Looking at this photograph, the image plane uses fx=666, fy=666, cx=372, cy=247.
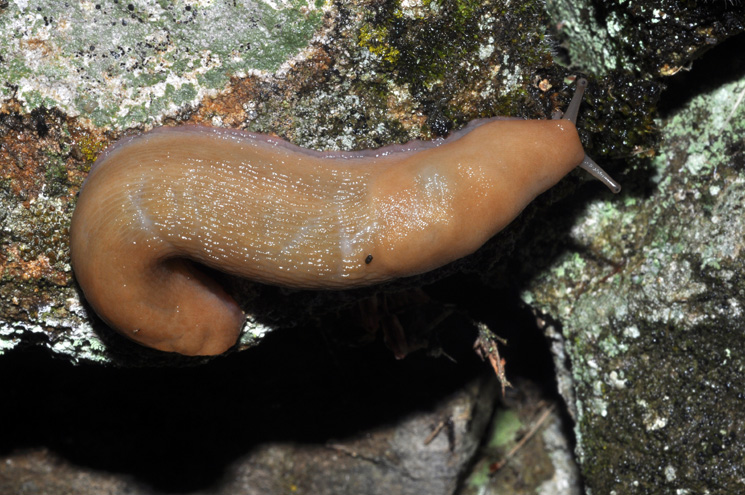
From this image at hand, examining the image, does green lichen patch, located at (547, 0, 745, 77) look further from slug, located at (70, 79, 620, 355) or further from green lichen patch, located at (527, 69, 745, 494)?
green lichen patch, located at (527, 69, 745, 494)

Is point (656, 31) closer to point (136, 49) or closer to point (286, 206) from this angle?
point (286, 206)

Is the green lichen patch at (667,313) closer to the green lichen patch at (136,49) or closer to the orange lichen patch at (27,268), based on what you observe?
the green lichen patch at (136,49)

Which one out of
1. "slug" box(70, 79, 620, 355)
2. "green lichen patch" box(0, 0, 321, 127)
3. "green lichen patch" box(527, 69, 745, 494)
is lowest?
"green lichen patch" box(527, 69, 745, 494)

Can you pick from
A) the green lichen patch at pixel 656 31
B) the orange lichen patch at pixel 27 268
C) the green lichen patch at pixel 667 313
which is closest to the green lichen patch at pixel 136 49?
the orange lichen patch at pixel 27 268

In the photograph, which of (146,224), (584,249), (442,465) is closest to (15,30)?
(146,224)

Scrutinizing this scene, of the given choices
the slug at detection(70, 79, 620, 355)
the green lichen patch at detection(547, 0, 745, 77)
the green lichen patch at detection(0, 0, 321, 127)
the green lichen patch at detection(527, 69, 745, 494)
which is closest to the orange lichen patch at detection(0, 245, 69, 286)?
the slug at detection(70, 79, 620, 355)

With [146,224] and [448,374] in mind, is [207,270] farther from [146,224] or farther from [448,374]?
[448,374]
